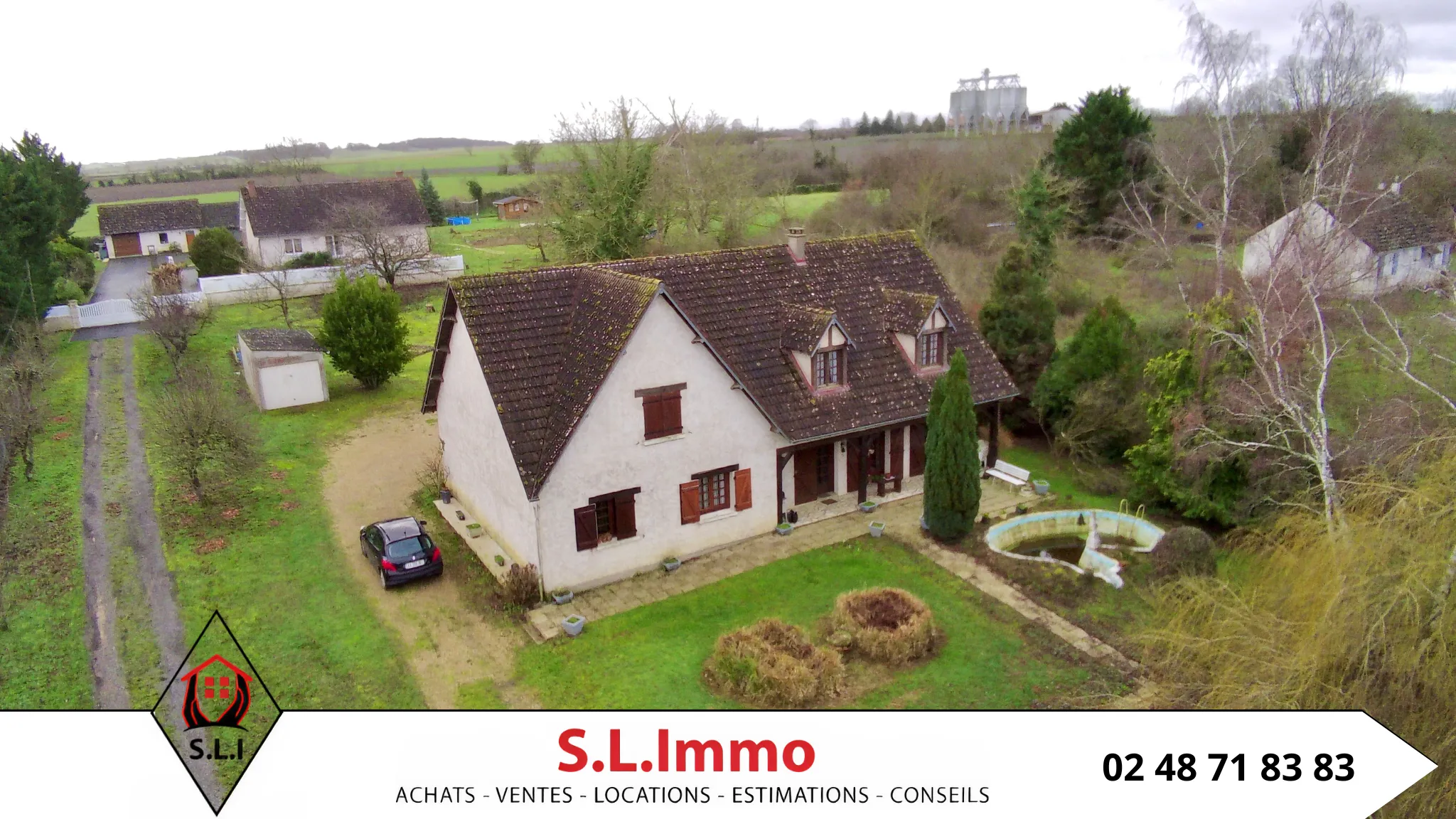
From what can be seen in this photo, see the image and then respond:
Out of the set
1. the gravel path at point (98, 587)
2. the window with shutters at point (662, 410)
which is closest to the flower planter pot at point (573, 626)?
the window with shutters at point (662, 410)

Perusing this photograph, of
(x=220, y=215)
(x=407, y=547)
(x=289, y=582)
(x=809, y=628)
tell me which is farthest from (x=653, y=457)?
(x=220, y=215)

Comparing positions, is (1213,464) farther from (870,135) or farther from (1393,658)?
(870,135)

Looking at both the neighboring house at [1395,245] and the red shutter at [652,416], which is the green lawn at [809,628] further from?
the neighboring house at [1395,245]

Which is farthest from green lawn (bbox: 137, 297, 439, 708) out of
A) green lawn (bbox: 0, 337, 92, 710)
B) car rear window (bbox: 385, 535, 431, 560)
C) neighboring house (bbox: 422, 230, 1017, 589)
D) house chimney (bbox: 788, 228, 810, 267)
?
house chimney (bbox: 788, 228, 810, 267)

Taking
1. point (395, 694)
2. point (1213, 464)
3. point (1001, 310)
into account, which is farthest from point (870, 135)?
point (395, 694)

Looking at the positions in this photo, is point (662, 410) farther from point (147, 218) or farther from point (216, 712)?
point (147, 218)
